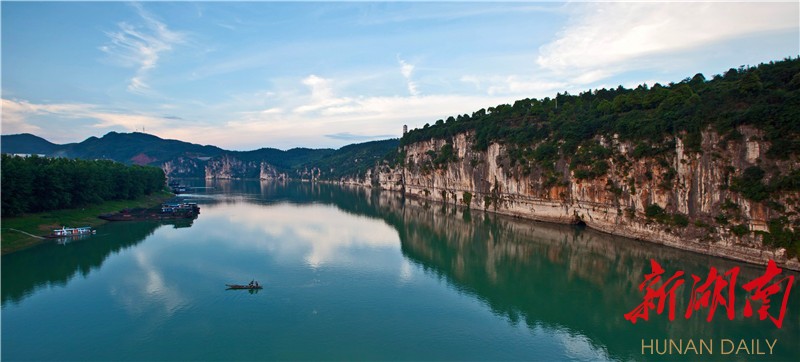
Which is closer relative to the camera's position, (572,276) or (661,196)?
(572,276)

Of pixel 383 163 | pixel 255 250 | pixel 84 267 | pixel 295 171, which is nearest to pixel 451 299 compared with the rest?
pixel 255 250

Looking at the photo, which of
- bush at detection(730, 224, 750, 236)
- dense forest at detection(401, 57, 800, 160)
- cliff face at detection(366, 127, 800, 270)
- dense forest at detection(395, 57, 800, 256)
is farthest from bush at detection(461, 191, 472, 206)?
bush at detection(730, 224, 750, 236)

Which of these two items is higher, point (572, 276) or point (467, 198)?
point (467, 198)

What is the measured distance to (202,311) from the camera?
20.6 metres

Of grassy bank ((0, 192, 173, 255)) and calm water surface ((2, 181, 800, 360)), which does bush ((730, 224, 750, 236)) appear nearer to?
calm water surface ((2, 181, 800, 360))

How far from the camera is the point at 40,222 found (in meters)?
38.5

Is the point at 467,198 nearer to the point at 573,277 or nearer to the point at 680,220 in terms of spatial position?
the point at 680,220

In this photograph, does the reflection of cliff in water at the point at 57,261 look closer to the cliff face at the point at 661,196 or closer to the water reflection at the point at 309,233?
the water reflection at the point at 309,233

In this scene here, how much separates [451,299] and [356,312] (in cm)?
574

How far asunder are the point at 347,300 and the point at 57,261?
22.8 metres

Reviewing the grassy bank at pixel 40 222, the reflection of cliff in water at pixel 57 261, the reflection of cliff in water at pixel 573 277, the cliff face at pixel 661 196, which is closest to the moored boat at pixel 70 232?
the reflection of cliff in water at pixel 57 261

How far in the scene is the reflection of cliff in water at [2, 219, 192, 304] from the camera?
2460cm

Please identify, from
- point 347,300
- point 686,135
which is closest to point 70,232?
point 347,300

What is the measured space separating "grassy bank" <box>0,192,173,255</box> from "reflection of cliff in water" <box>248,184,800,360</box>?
30592mm
